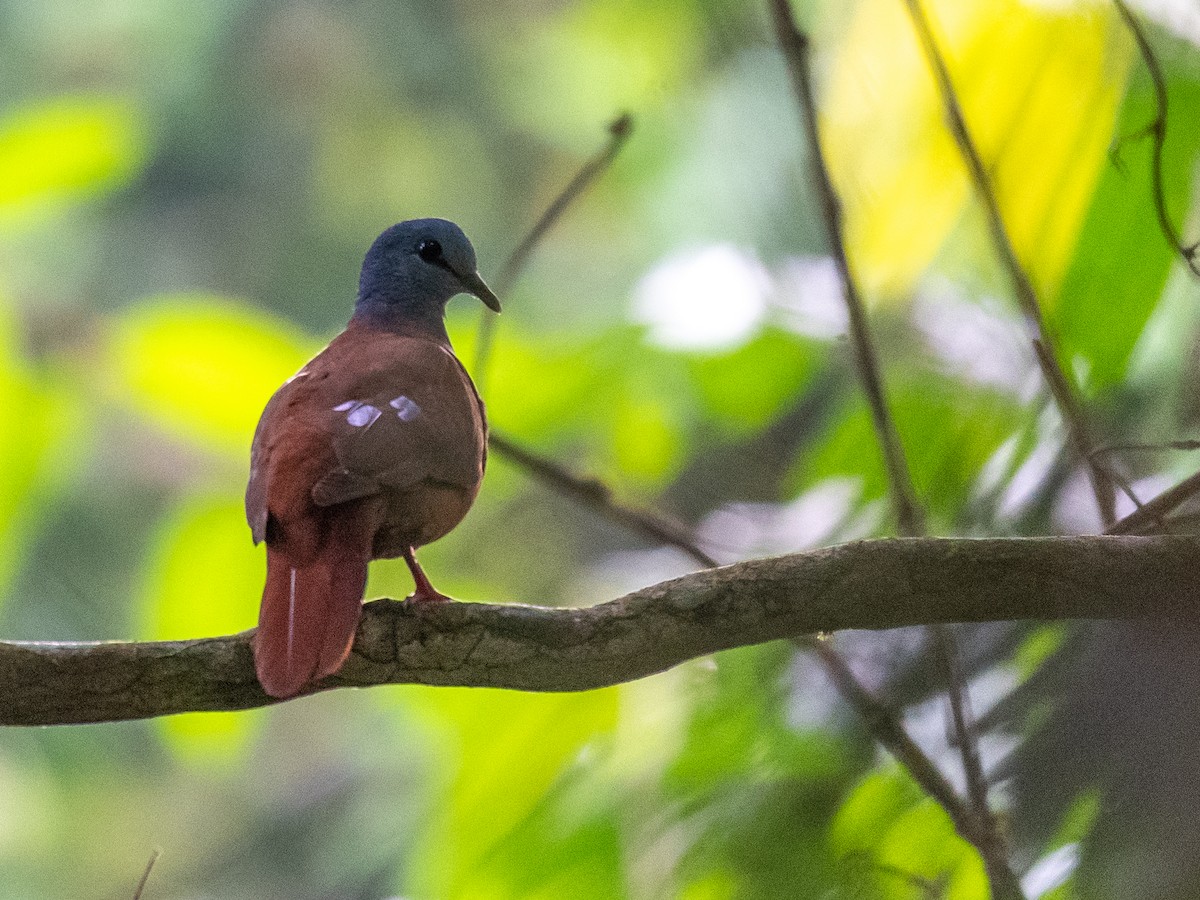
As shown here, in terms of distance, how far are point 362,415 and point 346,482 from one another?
15 centimetres

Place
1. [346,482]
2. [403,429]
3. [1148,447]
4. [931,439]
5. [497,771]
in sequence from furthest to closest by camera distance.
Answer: [403,429] < [346,482] < [497,771] < [931,439] < [1148,447]

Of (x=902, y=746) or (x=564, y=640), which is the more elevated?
(x=564, y=640)

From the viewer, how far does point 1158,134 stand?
2.96 feet

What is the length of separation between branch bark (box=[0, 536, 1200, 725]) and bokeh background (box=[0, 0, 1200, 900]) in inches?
A: 2.3

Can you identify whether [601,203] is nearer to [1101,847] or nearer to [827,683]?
[827,683]

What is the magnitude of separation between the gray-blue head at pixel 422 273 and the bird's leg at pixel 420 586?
702mm

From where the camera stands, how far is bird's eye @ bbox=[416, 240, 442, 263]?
2371 millimetres

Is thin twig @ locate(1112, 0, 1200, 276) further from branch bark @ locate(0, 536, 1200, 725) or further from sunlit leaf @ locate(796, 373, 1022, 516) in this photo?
→ branch bark @ locate(0, 536, 1200, 725)

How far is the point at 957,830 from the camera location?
538 millimetres

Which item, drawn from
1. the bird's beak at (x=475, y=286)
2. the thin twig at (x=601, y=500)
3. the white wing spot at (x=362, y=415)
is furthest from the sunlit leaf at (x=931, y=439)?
the bird's beak at (x=475, y=286)

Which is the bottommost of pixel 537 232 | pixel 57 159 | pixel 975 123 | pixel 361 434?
pixel 975 123

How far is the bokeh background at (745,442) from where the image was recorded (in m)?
0.55

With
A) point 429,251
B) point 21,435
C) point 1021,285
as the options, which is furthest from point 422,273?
point 1021,285

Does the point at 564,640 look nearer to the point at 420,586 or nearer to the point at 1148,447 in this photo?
the point at 420,586
